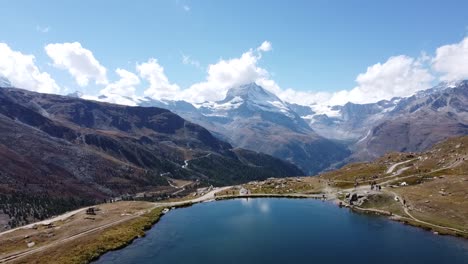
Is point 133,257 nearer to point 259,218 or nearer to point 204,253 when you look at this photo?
point 204,253

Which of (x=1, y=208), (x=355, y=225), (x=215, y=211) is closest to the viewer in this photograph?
(x=355, y=225)

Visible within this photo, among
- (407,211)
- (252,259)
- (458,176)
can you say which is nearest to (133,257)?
(252,259)

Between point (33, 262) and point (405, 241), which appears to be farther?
point (405, 241)

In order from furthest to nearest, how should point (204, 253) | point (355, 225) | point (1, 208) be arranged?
point (1, 208)
point (355, 225)
point (204, 253)

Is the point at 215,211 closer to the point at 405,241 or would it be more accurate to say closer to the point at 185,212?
the point at 185,212

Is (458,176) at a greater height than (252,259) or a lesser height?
greater

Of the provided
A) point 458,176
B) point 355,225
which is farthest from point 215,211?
point 458,176
